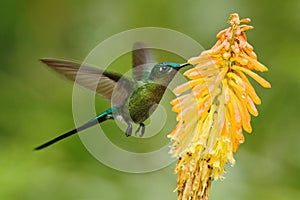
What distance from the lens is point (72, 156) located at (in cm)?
507

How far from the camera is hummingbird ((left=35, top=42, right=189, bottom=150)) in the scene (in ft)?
11.8

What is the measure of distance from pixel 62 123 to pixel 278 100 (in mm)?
1870

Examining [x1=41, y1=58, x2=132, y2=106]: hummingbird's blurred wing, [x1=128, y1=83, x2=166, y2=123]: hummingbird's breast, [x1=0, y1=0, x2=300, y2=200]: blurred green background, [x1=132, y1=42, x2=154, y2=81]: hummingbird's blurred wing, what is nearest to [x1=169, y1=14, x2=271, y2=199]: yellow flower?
[x1=128, y1=83, x2=166, y2=123]: hummingbird's breast

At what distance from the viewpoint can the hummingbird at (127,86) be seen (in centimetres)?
361

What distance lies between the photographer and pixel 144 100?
383 cm

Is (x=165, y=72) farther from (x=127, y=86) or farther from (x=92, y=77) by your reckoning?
(x=92, y=77)

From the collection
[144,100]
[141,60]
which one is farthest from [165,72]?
[141,60]

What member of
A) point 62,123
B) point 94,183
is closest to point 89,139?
point 62,123

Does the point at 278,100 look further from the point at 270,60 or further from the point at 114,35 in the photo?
the point at 114,35

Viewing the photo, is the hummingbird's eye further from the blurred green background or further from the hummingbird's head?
the blurred green background

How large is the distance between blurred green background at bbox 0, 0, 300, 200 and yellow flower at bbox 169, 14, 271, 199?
1.24 metres

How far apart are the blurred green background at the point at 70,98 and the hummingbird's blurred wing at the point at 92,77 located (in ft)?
3.17

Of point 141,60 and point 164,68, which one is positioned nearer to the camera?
point 164,68

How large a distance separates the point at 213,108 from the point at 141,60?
41.7 inches
